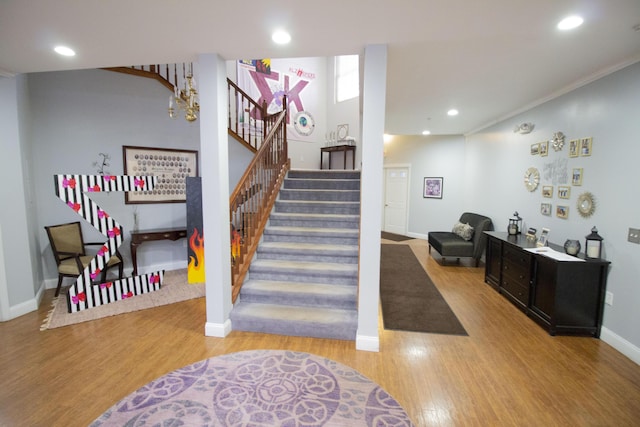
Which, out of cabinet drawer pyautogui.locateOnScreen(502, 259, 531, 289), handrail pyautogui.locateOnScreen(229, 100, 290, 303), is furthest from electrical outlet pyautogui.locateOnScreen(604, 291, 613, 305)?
handrail pyautogui.locateOnScreen(229, 100, 290, 303)

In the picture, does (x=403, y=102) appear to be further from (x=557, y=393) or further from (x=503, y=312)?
(x=557, y=393)

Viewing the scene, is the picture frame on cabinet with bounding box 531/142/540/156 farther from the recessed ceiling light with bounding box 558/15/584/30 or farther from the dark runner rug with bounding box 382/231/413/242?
the dark runner rug with bounding box 382/231/413/242

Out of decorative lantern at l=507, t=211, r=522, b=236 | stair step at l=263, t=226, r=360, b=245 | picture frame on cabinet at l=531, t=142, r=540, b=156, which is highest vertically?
picture frame on cabinet at l=531, t=142, r=540, b=156

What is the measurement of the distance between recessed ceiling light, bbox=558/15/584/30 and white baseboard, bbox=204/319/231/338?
3.75 meters

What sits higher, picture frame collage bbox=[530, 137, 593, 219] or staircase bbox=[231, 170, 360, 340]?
picture frame collage bbox=[530, 137, 593, 219]

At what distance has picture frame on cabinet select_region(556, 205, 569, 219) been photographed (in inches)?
134

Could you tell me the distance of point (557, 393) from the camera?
7.03ft

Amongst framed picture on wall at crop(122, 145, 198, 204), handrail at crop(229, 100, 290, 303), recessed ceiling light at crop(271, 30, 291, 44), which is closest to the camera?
recessed ceiling light at crop(271, 30, 291, 44)

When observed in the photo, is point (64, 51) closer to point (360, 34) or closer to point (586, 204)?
point (360, 34)

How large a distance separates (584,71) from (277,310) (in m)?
4.06

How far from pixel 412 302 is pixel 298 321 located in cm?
168

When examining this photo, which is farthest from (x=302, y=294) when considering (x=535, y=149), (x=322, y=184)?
(x=535, y=149)

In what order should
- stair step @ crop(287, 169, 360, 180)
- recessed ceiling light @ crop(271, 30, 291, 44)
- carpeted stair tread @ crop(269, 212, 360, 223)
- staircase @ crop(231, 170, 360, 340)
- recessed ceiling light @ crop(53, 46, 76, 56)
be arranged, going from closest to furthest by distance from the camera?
recessed ceiling light @ crop(271, 30, 291, 44)
recessed ceiling light @ crop(53, 46, 76, 56)
staircase @ crop(231, 170, 360, 340)
carpeted stair tread @ crop(269, 212, 360, 223)
stair step @ crop(287, 169, 360, 180)

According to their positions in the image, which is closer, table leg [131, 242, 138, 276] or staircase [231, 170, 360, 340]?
staircase [231, 170, 360, 340]
